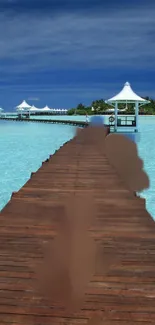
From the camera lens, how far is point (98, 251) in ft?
12.0

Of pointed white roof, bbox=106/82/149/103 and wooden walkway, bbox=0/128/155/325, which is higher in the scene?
pointed white roof, bbox=106/82/149/103

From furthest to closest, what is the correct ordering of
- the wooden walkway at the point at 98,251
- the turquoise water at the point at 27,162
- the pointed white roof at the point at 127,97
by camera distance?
the pointed white roof at the point at 127,97 → the turquoise water at the point at 27,162 → the wooden walkway at the point at 98,251

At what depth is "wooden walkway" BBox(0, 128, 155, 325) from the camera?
2607 mm

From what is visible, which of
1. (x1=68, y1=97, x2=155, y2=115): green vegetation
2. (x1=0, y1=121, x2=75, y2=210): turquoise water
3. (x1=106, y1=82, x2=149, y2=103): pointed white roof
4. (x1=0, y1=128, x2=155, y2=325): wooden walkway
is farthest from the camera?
(x1=68, y1=97, x2=155, y2=115): green vegetation

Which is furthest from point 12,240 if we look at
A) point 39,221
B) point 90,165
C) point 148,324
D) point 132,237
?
point 90,165

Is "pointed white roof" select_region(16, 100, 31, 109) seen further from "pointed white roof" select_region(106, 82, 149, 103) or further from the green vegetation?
"pointed white roof" select_region(106, 82, 149, 103)

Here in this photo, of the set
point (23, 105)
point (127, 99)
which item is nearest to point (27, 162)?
point (127, 99)

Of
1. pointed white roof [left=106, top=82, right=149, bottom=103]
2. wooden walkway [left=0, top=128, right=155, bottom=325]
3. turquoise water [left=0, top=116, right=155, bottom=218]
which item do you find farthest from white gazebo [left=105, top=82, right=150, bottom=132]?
wooden walkway [left=0, top=128, right=155, bottom=325]

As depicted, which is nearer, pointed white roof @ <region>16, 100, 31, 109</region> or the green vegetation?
pointed white roof @ <region>16, 100, 31, 109</region>

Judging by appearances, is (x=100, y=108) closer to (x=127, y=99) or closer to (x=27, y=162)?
(x=127, y=99)

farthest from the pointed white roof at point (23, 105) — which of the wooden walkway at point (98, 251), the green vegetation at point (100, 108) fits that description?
the wooden walkway at point (98, 251)

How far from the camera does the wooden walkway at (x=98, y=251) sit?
103 inches

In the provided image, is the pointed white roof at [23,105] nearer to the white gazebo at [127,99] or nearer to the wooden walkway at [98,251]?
the white gazebo at [127,99]

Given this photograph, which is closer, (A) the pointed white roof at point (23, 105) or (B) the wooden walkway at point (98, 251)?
(B) the wooden walkway at point (98, 251)
